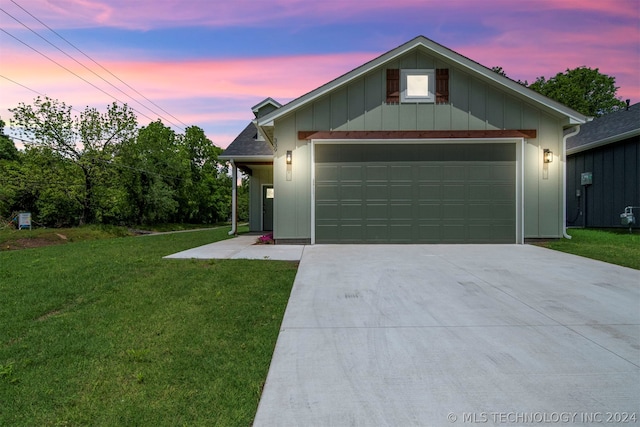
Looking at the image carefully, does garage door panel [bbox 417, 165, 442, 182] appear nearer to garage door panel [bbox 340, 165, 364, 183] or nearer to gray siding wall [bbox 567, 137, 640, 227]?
garage door panel [bbox 340, 165, 364, 183]

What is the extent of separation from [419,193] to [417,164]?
773mm

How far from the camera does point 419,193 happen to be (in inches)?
364

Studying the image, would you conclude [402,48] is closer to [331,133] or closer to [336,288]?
[331,133]

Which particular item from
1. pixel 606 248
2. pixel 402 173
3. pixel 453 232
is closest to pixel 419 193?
pixel 402 173

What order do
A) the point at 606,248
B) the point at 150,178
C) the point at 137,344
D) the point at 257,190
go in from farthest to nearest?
the point at 150,178 < the point at 257,190 < the point at 606,248 < the point at 137,344

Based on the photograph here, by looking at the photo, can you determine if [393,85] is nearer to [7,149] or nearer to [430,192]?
[430,192]

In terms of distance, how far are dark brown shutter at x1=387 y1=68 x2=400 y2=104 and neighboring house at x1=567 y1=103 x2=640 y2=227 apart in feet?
29.1

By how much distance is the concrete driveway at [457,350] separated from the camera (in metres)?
2.25

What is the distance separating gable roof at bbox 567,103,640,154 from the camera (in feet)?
40.7

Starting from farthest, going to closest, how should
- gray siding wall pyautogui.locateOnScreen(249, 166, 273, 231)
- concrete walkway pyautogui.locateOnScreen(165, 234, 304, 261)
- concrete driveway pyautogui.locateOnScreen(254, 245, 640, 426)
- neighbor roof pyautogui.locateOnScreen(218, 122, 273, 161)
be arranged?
gray siding wall pyautogui.locateOnScreen(249, 166, 273, 231) → neighbor roof pyautogui.locateOnScreen(218, 122, 273, 161) → concrete walkway pyautogui.locateOnScreen(165, 234, 304, 261) → concrete driveway pyautogui.locateOnScreen(254, 245, 640, 426)

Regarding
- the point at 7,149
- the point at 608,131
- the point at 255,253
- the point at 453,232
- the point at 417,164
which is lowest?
the point at 255,253

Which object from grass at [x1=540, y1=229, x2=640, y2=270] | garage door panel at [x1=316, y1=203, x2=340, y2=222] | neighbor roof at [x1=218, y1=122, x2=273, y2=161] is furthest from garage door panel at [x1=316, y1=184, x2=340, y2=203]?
grass at [x1=540, y1=229, x2=640, y2=270]

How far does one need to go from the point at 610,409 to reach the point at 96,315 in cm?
473

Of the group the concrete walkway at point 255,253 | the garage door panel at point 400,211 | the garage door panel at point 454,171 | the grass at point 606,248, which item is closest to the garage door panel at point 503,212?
the grass at point 606,248
